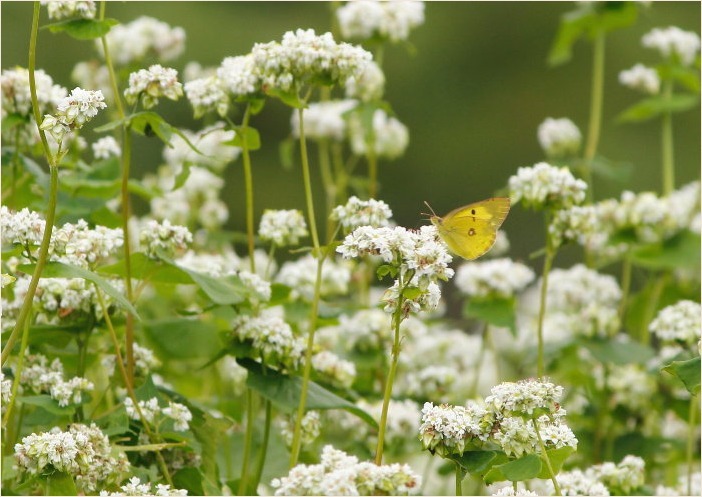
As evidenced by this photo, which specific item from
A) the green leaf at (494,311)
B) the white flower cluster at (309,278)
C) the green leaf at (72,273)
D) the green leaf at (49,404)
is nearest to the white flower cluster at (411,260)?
the green leaf at (72,273)

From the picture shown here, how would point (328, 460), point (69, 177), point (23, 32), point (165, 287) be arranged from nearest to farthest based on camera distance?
point (328, 460) < point (69, 177) < point (165, 287) < point (23, 32)

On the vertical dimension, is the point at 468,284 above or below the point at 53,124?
above

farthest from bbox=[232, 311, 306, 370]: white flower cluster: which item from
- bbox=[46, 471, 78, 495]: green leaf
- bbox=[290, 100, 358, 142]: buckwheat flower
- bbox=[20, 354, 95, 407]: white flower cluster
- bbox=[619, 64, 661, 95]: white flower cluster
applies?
bbox=[619, 64, 661, 95]: white flower cluster

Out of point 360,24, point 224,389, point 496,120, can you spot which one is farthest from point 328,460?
point 496,120

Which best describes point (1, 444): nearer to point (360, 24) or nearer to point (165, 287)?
point (165, 287)

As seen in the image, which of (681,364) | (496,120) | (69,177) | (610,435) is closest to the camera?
(681,364)

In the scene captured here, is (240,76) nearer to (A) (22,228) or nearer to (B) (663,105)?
(A) (22,228)
